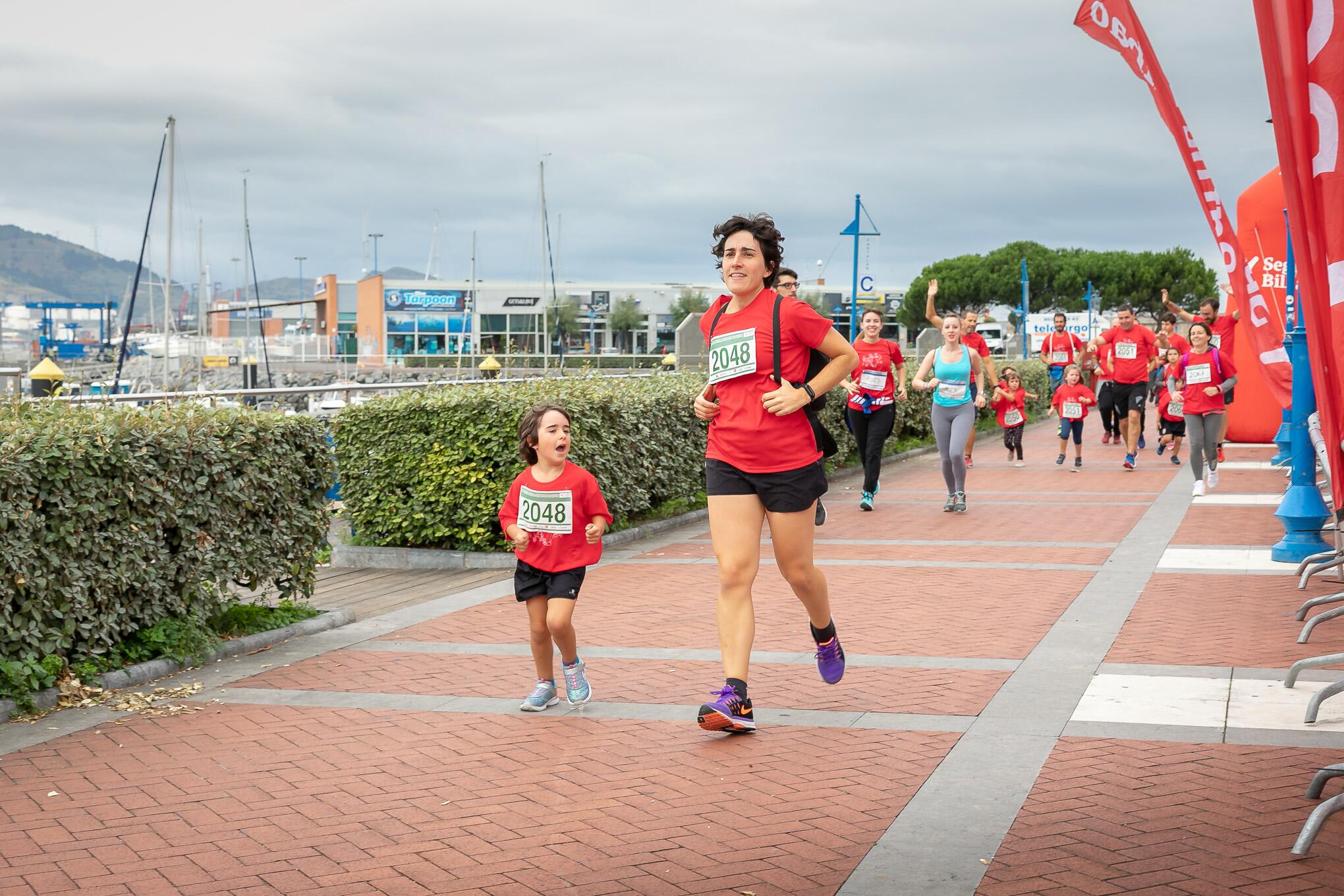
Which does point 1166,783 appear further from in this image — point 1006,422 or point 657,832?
point 1006,422

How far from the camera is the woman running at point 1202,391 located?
1355cm

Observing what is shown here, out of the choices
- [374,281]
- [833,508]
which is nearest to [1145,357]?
[833,508]

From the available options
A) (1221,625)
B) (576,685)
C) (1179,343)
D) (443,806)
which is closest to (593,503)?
(576,685)

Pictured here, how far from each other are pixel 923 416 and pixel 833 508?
8948 millimetres

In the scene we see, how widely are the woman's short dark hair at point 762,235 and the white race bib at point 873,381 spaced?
7.40 metres

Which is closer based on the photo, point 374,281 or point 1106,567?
point 1106,567

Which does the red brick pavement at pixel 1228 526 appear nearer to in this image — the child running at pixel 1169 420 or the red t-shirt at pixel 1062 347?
the child running at pixel 1169 420

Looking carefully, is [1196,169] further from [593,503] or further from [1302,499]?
[593,503]

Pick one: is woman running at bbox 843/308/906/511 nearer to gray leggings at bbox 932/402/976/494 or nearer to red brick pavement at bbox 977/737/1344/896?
gray leggings at bbox 932/402/976/494

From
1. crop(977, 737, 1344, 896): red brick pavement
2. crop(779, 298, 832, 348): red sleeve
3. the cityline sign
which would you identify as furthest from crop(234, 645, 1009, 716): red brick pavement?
the cityline sign

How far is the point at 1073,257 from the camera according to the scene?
92.8m

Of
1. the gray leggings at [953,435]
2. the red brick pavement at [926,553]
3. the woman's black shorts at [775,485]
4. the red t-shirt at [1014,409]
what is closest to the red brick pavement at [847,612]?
the red brick pavement at [926,553]

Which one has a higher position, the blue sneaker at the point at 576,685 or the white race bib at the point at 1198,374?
the white race bib at the point at 1198,374

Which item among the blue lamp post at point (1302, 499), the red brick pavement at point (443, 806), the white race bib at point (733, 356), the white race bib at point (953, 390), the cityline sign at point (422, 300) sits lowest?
the red brick pavement at point (443, 806)
